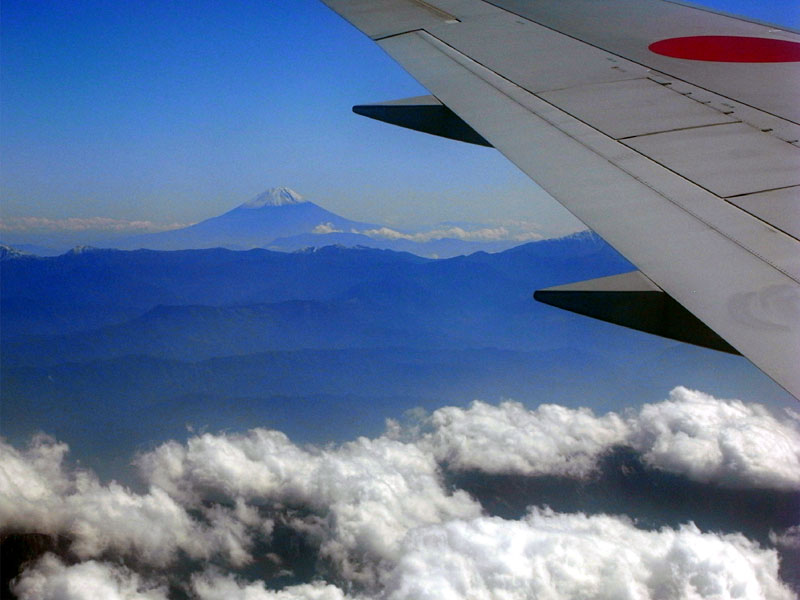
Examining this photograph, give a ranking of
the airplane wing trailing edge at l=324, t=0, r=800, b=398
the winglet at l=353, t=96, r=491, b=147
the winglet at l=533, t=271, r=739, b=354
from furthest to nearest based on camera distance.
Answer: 1. the winglet at l=353, t=96, r=491, b=147
2. the winglet at l=533, t=271, r=739, b=354
3. the airplane wing trailing edge at l=324, t=0, r=800, b=398

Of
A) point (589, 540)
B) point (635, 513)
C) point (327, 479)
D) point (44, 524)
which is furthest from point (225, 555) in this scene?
point (635, 513)

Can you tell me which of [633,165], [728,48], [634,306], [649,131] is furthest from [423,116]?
[728,48]

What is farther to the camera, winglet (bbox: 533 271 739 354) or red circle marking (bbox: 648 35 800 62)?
red circle marking (bbox: 648 35 800 62)

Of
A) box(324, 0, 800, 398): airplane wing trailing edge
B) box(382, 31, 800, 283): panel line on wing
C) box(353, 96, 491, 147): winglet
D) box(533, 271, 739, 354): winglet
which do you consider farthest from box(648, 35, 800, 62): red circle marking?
box(533, 271, 739, 354): winglet

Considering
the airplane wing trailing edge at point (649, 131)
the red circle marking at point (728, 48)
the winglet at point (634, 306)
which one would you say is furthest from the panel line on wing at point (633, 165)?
the red circle marking at point (728, 48)

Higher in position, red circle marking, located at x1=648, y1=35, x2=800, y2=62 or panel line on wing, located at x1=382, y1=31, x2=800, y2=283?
red circle marking, located at x1=648, y1=35, x2=800, y2=62

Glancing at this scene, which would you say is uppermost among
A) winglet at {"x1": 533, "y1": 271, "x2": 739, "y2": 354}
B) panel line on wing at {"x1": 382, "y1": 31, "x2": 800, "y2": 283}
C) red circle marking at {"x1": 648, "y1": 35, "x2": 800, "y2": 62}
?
red circle marking at {"x1": 648, "y1": 35, "x2": 800, "y2": 62}

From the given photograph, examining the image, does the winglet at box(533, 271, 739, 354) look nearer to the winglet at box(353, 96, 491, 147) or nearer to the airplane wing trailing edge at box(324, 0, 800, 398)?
the airplane wing trailing edge at box(324, 0, 800, 398)

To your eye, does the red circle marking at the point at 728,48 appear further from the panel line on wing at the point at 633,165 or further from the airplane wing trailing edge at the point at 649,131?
the panel line on wing at the point at 633,165
